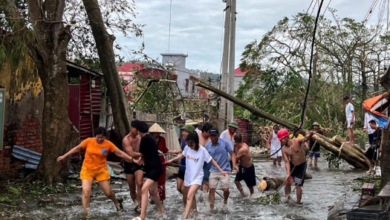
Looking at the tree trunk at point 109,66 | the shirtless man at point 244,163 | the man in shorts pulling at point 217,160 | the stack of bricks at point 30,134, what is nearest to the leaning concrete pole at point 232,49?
the tree trunk at point 109,66

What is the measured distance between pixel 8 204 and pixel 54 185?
6.37 ft

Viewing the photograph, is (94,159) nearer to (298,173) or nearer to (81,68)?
(298,173)

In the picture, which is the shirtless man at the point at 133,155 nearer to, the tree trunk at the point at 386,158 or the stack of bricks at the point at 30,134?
the stack of bricks at the point at 30,134

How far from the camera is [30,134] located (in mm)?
13453

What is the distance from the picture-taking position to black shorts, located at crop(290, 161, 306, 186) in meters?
11.1

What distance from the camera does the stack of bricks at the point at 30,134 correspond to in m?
13.1

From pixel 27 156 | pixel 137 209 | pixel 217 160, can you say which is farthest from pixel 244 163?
pixel 27 156

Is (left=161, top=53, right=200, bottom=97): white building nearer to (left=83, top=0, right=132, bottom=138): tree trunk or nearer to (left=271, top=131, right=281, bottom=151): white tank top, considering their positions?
(left=83, top=0, right=132, bottom=138): tree trunk

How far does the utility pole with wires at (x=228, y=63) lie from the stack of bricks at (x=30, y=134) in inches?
268

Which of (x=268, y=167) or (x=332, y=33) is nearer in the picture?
(x=268, y=167)

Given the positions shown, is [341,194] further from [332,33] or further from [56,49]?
[332,33]

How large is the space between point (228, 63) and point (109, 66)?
5363mm

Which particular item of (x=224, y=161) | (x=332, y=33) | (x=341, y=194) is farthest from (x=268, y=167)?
(x=332, y=33)

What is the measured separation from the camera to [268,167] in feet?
63.9
